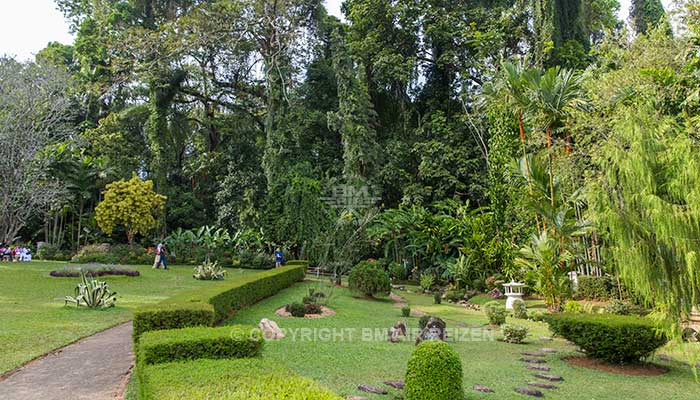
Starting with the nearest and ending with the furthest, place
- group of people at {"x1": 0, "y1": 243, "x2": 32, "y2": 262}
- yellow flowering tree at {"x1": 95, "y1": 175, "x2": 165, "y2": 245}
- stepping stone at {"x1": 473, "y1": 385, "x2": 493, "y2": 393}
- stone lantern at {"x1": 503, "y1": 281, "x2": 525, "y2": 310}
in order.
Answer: stepping stone at {"x1": 473, "y1": 385, "x2": 493, "y2": 393}
stone lantern at {"x1": 503, "y1": 281, "x2": 525, "y2": 310}
group of people at {"x1": 0, "y1": 243, "x2": 32, "y2": 262}
yellow flowering tree at {"x1": 95, "y1": 175, "x2": 165, "y2": 245}

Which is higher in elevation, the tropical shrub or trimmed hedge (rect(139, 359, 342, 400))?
trimmed hedge (rect(139, 359, 342, 400))

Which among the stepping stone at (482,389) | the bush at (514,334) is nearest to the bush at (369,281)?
the bush at (514,334)

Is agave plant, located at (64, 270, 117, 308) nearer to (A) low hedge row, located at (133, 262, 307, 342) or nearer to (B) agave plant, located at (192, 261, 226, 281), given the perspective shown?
(A) low hedge row, located at (133, 262, 307, 342)

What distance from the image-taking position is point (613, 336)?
6852mm

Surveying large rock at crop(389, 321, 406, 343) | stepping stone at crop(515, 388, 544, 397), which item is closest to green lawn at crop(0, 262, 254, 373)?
large rock at crop(389, 321, 406, 343)

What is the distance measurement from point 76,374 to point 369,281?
9525 millimetres

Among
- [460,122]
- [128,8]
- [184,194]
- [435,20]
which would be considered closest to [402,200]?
[460,122]

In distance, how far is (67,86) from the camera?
23.8 meters

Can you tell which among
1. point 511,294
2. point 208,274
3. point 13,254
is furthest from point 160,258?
point 511,294

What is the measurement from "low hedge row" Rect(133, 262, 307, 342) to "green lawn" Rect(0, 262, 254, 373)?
1.86m

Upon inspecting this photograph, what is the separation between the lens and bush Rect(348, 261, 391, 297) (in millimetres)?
14755

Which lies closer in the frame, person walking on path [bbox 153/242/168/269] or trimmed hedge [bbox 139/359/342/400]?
trimmed hedge [bbox 139/359/342/400]

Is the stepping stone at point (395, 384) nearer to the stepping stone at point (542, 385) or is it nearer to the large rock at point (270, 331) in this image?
the stepping stone at point (542, 385)

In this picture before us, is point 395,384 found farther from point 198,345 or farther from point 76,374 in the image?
point 76,374
